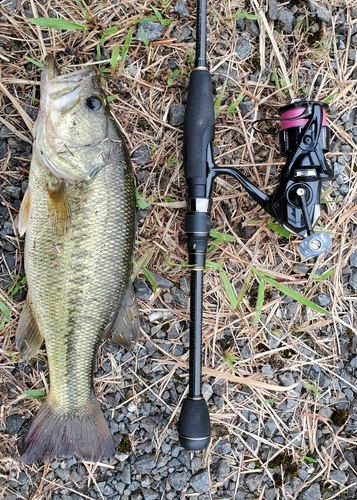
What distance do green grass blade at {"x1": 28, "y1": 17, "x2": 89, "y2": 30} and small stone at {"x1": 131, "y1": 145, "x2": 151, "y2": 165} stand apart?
72 centimetres

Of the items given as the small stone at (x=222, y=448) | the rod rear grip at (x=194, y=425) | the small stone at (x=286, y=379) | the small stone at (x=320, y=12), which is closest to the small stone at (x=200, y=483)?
the small stone at (x=222, y=448)

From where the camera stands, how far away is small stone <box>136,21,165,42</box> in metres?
2.78

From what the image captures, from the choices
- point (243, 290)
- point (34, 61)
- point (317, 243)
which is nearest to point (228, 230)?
point (243, 290)

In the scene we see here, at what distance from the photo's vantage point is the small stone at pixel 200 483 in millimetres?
2887

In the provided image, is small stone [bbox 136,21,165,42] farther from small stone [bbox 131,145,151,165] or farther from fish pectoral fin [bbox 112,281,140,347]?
fish pectoral fin [bbox 112,281,140,347]

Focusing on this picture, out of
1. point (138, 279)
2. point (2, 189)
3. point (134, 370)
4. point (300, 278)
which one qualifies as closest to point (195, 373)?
point (134, 370)

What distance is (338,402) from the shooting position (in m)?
3.02

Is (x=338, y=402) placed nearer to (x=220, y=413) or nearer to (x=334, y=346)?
(x=334, y=346)

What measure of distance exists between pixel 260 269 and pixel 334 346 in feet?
2.17

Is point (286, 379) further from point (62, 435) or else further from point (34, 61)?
point (34, 61)

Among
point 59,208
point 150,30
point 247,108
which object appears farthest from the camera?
point 247,108

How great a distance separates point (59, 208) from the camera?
2.38 meters

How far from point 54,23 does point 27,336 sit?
167 centimetres

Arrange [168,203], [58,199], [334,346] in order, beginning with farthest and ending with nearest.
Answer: [334,346], [168,203], [58,199]
